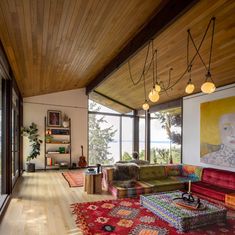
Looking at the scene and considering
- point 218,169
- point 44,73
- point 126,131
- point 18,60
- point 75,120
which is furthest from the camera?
point 126,131

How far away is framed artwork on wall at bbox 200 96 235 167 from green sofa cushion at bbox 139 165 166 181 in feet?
4.07

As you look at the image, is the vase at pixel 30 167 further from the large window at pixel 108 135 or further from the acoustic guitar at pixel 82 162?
the large window at pixel 108 135

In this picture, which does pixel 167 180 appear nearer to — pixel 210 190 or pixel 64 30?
pixel 210 190

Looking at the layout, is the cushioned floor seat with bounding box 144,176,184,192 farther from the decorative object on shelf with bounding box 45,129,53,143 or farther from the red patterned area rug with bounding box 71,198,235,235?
the decorative object on shelf with bounding box 45,129,53,143

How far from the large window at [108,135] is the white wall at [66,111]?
16.8 inches

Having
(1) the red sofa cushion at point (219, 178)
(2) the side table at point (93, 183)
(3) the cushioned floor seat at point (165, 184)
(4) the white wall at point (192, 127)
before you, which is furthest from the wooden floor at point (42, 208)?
(4) the white wall at point (192, 127)

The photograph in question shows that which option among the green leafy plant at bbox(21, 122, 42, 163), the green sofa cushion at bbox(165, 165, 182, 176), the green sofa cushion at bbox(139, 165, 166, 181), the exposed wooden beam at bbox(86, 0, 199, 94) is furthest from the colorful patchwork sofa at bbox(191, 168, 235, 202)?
the green leafy plant at bbox(21, 122, 42, 163)

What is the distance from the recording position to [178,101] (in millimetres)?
6832

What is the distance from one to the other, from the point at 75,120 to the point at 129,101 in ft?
8.13

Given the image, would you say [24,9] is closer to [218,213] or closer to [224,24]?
[224,24]

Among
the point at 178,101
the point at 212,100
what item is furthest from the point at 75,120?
the point at 212,100

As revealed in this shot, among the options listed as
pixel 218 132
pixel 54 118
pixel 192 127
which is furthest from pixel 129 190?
pixel 54 118

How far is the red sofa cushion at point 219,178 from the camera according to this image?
4.40m

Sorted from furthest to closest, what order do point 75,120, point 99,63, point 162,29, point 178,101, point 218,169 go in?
point 75,120, point 178,101, point 99,63, point 218,169, point 162,29
